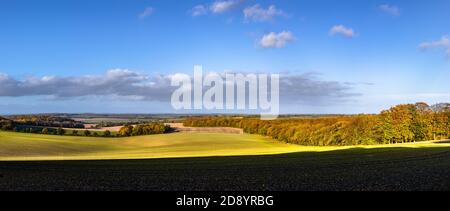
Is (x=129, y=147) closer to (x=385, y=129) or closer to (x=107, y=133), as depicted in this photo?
(x=107, y=133)

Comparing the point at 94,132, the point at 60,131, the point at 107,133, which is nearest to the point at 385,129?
the point at 107,133

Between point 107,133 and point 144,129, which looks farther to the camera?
point 144,129

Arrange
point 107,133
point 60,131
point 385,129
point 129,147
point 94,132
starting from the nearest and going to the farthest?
point 129,147
point 60,131
point 94,132
point 107,133
point 385,129

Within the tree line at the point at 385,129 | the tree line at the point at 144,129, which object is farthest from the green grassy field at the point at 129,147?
the tree line at the point at 385,129

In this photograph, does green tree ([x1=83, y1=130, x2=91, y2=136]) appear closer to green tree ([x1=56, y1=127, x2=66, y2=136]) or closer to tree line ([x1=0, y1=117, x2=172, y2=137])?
tree line ([x1=0, y1=117, x2=172, y2=137])

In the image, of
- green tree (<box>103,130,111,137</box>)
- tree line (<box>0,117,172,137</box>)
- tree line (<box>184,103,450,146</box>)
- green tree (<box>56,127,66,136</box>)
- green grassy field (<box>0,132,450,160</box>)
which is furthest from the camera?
tree line (<box>184,103,450,146</box>)

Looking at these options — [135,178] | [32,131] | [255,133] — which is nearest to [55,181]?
[135,178]

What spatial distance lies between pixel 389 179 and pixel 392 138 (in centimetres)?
8440

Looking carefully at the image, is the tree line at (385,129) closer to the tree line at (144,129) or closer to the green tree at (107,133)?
the tree line at (144,129)

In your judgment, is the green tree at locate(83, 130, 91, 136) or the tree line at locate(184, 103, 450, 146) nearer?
the green tree at locate(83, 130, 91, 136)

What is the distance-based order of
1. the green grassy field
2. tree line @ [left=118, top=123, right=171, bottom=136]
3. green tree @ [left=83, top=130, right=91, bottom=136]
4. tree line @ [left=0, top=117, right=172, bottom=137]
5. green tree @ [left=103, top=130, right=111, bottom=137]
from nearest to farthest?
1. the green grassy field
2. tree line @ [left=0, top=117, right=172, bottom=137]
3. green tree @ [left=83, top=130, right=91, bottom=136]
4. green tree @ [left=103, top=130, right=111, bottom=137]
5. tree line @ [left=118, top=123, right=171, bottom=136]

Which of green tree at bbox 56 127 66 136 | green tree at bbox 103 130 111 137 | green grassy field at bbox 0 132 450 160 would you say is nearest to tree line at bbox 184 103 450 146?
green grassy field at bbox 0 132 450 160
